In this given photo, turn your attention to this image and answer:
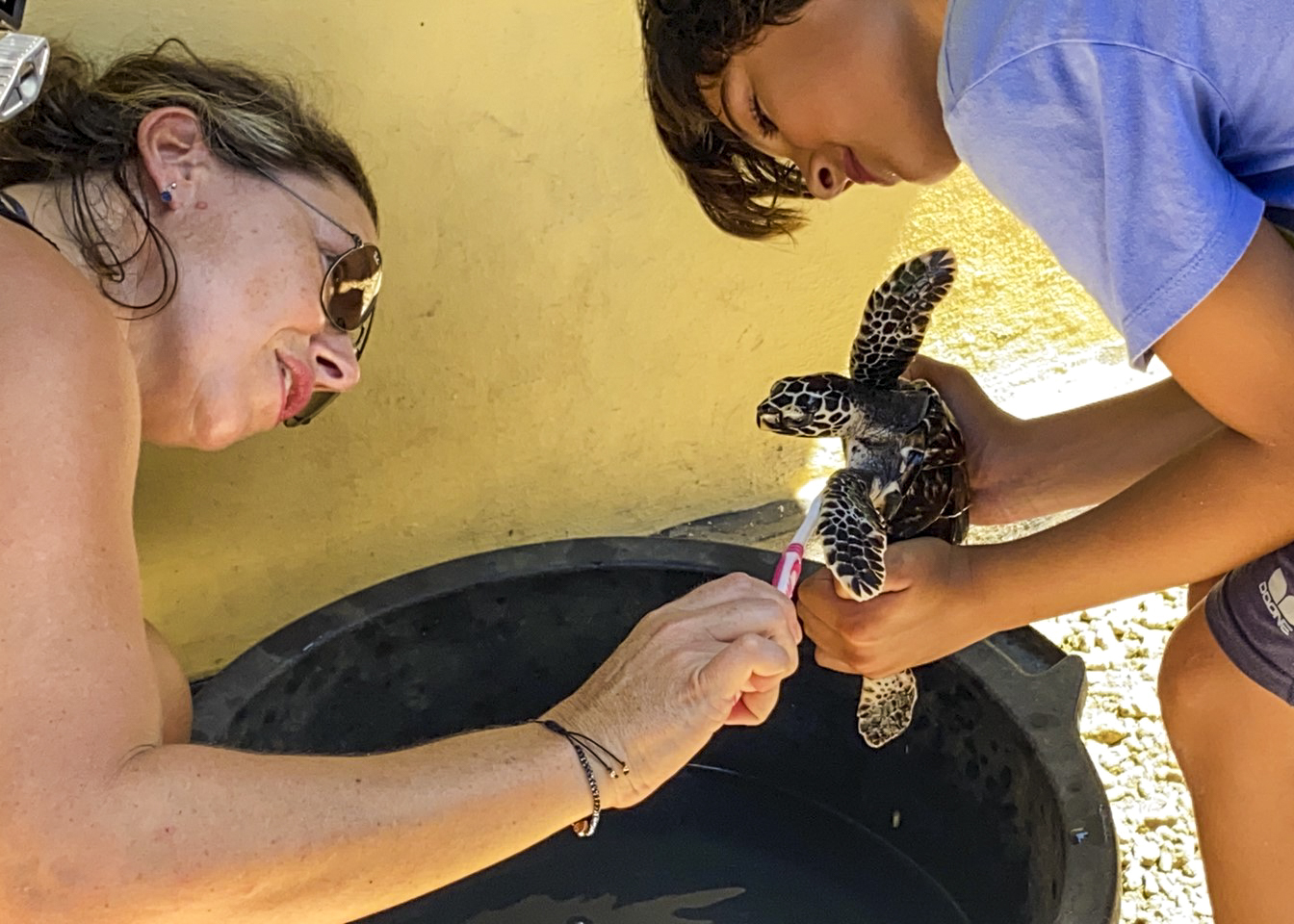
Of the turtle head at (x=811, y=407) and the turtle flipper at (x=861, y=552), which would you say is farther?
the turtle head at (x=811, y=407)

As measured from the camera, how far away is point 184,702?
3.87 feet

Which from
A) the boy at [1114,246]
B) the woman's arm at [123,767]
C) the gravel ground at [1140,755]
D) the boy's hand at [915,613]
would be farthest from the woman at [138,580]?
the gravel ground at [1140,755]

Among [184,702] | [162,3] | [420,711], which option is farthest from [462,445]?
[162,3]

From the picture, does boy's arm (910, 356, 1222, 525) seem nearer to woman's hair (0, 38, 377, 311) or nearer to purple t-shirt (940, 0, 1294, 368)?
purple t-shirt (940, 0, 1294, 368)

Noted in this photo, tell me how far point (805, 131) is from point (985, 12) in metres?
0.17

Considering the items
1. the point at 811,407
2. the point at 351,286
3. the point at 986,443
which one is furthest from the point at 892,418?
the point at 351,286

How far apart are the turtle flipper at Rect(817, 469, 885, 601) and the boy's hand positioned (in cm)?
4

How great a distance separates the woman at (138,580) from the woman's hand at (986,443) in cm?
39

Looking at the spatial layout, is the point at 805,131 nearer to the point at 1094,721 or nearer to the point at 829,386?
the point at 829,386

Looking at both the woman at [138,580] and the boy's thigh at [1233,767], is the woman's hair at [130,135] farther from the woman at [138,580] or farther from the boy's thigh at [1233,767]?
the boy's thigh at [1233,767]

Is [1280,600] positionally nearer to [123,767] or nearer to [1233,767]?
[1233,767]

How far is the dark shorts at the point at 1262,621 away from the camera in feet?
3.10

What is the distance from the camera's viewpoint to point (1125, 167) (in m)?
0.79

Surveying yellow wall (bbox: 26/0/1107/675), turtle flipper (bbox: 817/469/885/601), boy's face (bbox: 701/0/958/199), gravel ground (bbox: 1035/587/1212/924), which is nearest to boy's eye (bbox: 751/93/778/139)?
boy's face (bbox: 701/0/958/199)
